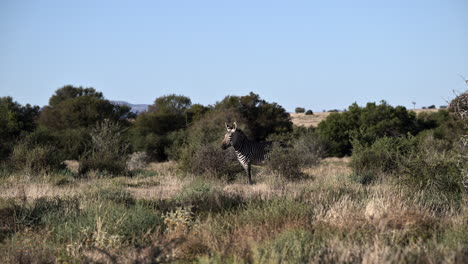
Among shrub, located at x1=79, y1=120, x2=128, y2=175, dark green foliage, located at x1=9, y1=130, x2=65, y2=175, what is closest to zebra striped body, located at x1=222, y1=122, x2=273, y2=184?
shrub, located at x1=79, y1=120, x2=128, y2=175

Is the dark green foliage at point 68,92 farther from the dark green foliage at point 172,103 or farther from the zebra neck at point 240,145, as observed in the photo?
the zebra neck at point 240,145

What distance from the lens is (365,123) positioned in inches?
1924

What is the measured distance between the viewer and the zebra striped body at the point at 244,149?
17.5 m

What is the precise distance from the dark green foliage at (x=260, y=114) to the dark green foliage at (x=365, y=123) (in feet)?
12.7

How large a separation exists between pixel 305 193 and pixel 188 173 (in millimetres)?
7303

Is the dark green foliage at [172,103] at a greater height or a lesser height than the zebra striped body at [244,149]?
greater

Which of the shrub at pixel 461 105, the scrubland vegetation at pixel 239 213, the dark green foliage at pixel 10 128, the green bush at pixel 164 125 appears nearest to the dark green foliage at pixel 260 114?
the green bush at pixel 164 125

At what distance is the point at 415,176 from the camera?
13.0 meters

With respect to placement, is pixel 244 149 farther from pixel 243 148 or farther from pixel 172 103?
pixel 172 103

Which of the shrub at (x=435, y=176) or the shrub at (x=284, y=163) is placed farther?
the shrub at (x=284, y=163)

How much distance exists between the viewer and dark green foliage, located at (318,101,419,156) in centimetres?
4656

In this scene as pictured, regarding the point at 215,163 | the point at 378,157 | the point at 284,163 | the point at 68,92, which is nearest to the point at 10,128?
the point at 215,163

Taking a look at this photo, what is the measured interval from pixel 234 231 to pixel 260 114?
1649 inches

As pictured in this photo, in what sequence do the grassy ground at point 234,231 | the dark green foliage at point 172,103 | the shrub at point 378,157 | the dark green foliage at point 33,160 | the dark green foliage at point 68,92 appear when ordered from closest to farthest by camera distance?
1. the grassy ground at point 234,231
2. the dark green foliage at point 33,160
3. the shrub at point 378,157
4. the dark green foliage at point 172,103
5. the dark green foliage at point 68,92
